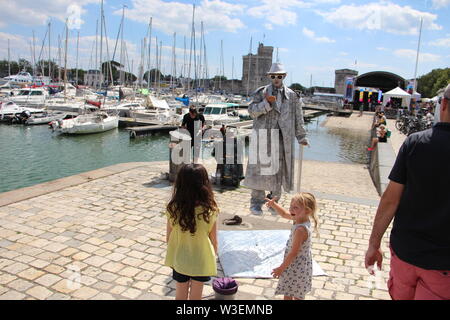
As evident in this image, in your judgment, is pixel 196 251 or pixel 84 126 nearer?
pixel 196 251

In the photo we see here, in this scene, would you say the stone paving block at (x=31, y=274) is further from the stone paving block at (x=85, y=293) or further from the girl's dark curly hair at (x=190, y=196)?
the girl's dark curly hair at (x=190, y=196)

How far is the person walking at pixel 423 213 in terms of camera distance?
2227 mm

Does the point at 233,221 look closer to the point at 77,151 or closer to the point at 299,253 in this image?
the point at 299,253

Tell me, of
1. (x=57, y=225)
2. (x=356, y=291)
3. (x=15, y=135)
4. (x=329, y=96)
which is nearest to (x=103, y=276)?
(x=57, y=225)

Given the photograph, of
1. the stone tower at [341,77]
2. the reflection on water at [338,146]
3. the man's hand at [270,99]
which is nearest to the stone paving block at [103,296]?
the man's hand at [270,99]

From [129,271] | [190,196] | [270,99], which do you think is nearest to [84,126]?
[270,99]

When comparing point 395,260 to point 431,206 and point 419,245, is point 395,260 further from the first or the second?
point 431,206

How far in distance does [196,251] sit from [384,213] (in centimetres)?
149

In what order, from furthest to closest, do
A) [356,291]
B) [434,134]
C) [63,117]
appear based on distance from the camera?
[63,117] → [356,291] → [434,134]

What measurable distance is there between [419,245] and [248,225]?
12.5ft

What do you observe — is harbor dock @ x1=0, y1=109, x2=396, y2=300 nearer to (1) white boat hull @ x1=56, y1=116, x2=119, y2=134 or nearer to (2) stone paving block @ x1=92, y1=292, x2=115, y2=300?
(2) stone paving block @ x1=92, y1=292, x2=115, y2=300

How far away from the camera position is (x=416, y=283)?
237cm

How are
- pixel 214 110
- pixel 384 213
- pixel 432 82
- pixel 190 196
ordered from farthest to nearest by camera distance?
pixel 432 82, pixel 214 110, pixel 190 196, pixel 384 213

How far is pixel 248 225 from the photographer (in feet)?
19.7
